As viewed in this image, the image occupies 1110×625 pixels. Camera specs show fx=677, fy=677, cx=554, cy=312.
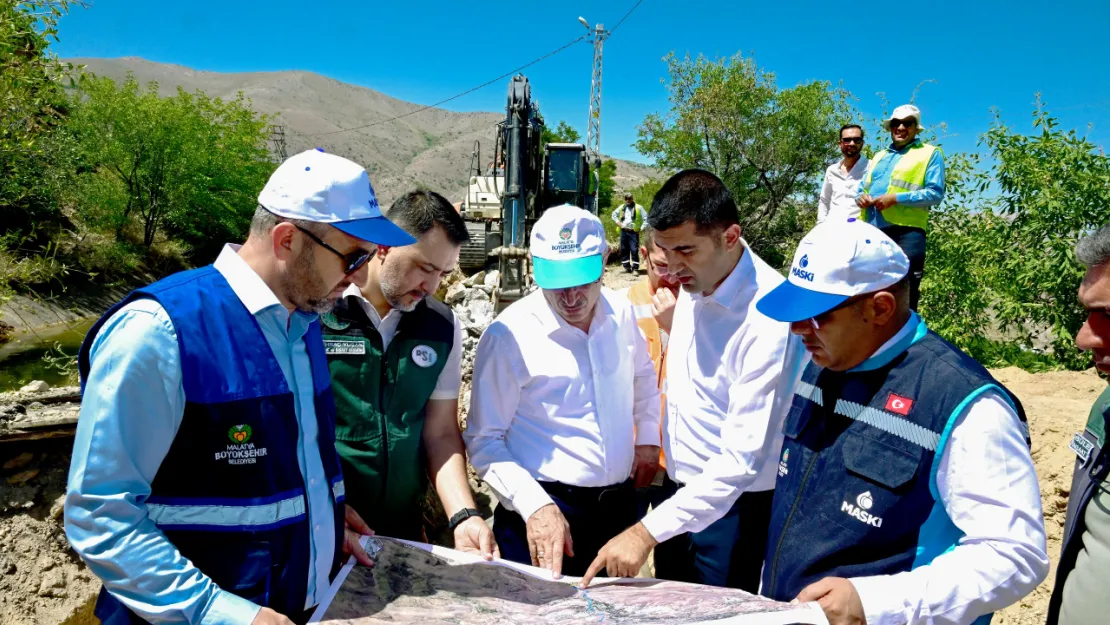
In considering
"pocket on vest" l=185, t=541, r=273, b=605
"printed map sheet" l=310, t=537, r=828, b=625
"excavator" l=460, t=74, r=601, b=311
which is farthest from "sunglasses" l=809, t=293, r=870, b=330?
"excavator" l=460, t=74, r=601, b=311

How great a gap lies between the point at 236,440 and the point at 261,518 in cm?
21

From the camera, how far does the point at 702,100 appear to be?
25.4 meters

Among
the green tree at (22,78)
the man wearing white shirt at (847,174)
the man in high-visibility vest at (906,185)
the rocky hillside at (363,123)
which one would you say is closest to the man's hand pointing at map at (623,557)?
the man in high-visibility vest at (906,185)

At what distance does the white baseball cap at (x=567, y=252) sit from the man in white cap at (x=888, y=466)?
2.63 feet

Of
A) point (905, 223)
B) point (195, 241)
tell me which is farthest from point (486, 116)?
point (905, 223)

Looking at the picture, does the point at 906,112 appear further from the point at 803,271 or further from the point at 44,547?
the point at 44,547

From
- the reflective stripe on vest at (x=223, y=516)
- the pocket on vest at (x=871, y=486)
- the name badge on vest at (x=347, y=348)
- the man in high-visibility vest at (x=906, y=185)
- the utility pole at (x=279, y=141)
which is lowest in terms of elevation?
the reflective stripe on vest at (x=223, y=516)

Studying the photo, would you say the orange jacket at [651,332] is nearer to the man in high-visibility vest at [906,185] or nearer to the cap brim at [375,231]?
the cap brim at [375,231]

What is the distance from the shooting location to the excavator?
1438cm

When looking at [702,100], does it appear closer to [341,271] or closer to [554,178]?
[554,178]

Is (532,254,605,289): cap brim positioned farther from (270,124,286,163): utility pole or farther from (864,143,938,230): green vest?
(270,124,286,163): utility pole

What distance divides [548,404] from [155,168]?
88.6 ft

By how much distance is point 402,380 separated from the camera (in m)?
2.48

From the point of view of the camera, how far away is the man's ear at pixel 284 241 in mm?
1776
